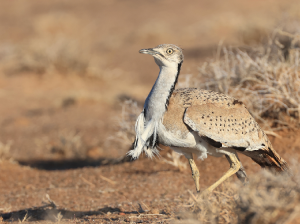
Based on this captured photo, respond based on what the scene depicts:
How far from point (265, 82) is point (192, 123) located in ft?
7.98

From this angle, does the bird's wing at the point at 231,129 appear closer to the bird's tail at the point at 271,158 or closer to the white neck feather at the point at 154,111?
the bird's tail at the point at 271,158

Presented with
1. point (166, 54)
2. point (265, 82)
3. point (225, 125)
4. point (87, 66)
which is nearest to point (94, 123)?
point (87, 66)

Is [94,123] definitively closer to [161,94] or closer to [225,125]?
[161,94]

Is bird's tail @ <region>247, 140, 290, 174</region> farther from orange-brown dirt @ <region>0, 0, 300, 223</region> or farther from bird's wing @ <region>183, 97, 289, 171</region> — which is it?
orange-brown dirt @ <region>0, 0, 300, 223</region>

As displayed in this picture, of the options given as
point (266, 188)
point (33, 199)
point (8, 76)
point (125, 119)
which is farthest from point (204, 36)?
point (266, 188)

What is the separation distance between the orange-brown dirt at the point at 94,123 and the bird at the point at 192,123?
0.60m

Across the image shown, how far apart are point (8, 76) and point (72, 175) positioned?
6.94 m

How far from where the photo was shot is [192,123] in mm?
3740

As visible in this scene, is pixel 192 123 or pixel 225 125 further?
pixel 225 125

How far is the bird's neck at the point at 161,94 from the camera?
3832mm

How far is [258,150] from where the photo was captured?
4121mm

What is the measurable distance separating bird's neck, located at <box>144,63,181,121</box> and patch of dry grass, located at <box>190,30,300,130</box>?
6.50 ft

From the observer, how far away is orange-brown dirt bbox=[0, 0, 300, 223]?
4938mm

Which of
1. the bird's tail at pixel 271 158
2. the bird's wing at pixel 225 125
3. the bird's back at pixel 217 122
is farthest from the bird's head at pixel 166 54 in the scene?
the bird's tail at pixel 271 158
